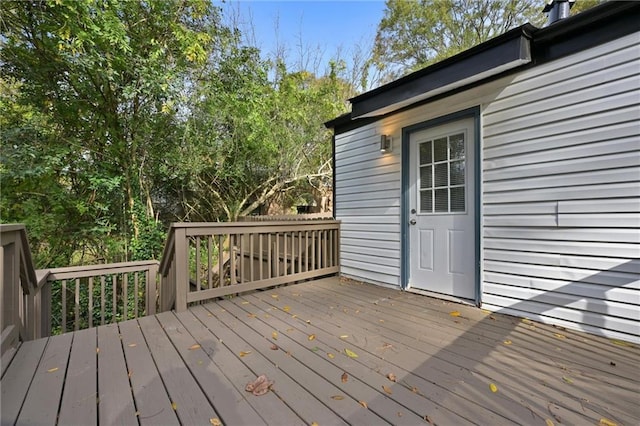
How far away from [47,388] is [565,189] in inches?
144

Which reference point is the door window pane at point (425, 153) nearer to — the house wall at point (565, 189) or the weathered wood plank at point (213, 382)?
the house wall at point (565, 189)

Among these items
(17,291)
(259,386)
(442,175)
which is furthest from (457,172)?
(17,291)

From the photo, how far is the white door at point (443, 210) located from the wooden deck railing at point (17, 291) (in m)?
3.47

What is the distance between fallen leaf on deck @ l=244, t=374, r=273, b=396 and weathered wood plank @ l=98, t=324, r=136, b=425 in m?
0.53

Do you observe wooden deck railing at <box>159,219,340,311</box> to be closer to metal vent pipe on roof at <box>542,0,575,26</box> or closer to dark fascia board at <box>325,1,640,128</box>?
dark fascia board at <box>325,1,640,128</box>

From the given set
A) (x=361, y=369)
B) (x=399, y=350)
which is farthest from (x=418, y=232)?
(x=361, y=369)

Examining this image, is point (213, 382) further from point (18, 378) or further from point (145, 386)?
point (18, 378)

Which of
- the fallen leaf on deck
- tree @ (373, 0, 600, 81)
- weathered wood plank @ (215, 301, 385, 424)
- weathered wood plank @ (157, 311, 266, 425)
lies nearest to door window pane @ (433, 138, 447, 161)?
weathered wood plank @ (215, 301, 385, 424)

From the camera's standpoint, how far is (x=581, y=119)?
224cm

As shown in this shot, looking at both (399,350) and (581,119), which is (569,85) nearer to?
(581,119)

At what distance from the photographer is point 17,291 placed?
6.48 feet

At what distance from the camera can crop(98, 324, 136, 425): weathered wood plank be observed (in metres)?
1.33

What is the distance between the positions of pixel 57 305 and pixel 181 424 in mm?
5335

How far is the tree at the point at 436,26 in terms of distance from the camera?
9.11 m
